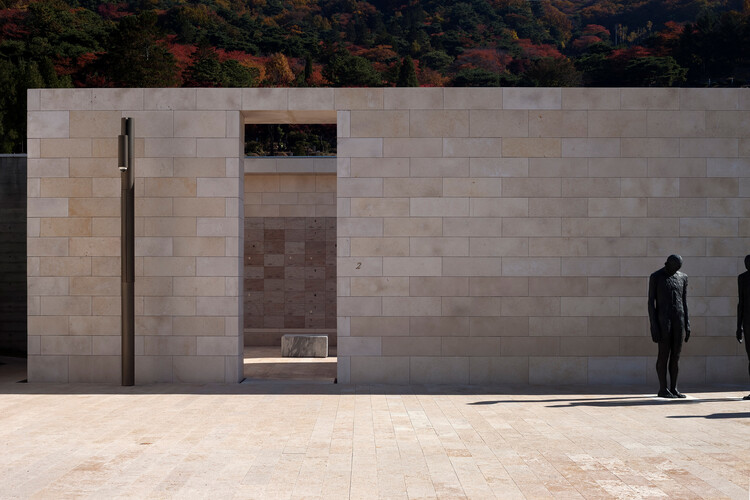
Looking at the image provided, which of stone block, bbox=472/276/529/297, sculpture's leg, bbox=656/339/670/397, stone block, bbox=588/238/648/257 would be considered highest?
stone block, bbox=588/238/648/257

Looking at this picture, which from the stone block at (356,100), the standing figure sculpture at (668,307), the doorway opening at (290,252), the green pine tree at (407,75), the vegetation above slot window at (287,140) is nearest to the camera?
the standing figure sculpture at (668,307)

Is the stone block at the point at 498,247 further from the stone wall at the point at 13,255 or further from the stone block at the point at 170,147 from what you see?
the stone wall at the point at 13,255

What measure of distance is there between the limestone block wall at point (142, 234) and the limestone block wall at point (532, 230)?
1.97 metres

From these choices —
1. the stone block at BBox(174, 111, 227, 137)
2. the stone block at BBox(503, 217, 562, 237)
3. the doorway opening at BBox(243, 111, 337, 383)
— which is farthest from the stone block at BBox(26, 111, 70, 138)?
the stone block at BBox(503, 217, 562, 237)

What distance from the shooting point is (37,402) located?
979 cm

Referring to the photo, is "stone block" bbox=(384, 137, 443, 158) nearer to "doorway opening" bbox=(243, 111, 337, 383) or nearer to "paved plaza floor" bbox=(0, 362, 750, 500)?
"paved plaza floor" bbox=(0, 362, 750, 500)

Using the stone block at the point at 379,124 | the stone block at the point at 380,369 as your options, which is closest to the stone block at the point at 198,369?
the stone block at the point at 380,369

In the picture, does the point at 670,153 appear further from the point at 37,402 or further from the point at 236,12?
the point at 236,12

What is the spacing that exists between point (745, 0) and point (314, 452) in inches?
2503

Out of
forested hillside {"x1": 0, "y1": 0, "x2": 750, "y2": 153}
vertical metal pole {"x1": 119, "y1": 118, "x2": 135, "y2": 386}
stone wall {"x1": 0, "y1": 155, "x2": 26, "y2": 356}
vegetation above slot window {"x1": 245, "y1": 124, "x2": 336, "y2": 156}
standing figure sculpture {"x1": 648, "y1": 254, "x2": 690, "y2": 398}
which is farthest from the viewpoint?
vegetation above slot window {"x1": 245, "y1": 124, "x2": 336, "y2": 156}

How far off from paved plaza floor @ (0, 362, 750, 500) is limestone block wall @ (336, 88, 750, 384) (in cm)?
79

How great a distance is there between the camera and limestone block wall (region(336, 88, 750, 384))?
37.6 feet

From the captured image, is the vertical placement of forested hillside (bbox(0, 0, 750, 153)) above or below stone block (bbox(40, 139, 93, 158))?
above

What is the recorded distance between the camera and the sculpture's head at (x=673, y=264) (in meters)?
9.77
